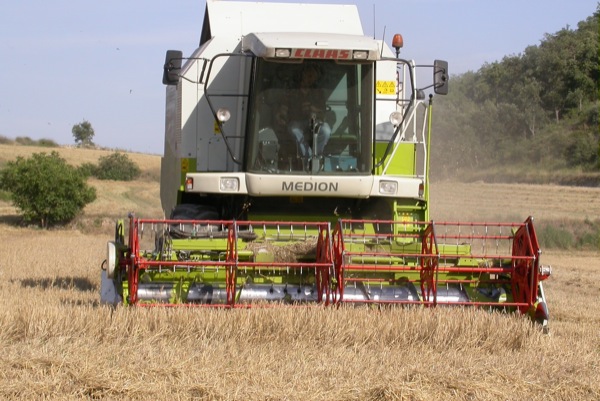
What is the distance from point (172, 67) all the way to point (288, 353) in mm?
2985

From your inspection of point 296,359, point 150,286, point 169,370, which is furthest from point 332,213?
point 169,370

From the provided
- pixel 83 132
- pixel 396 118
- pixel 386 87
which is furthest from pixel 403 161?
pixel 83 132

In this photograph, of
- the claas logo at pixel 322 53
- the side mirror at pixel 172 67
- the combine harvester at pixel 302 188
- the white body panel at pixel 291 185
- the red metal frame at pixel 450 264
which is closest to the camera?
the red metal frame at pixel 450 264

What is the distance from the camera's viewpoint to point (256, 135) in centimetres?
762

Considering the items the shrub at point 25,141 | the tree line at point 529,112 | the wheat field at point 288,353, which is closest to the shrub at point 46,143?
the shrub at point 25,141

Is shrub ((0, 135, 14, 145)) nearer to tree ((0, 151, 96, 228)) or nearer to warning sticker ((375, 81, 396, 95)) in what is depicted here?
tree ((0, 151, 96, 228))

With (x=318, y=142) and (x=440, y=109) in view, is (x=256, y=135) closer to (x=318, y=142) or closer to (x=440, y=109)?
(x=318, y=142)

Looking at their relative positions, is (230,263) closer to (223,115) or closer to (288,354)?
(288,354)

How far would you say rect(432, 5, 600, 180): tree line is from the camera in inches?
1363

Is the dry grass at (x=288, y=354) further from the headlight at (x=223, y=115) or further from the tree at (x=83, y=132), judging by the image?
the tree at (x=83, y=132)

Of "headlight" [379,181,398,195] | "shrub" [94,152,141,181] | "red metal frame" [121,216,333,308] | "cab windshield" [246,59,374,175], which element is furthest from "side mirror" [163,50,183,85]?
"shrub" [94,152,141,181]

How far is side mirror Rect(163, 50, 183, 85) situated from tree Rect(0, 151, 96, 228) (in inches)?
639

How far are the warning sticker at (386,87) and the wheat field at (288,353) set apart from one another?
2.32 meters

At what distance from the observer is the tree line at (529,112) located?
34.6 m
